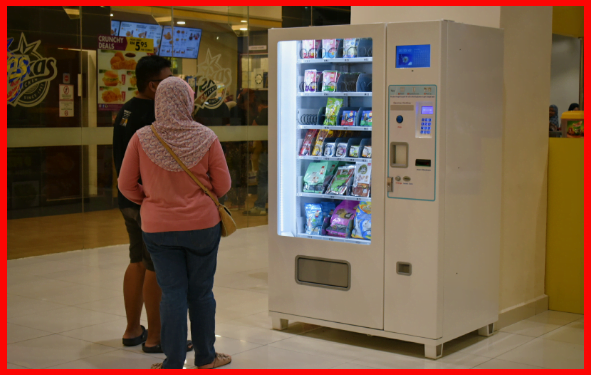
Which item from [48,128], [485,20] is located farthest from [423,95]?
[48,128]

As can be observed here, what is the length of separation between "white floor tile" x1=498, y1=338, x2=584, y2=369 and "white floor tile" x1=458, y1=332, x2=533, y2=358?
0.16 feet

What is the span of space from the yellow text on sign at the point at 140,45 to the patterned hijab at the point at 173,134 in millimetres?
4733

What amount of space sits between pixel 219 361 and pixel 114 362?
2.05 feet

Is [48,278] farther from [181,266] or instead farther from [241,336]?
[181,266]

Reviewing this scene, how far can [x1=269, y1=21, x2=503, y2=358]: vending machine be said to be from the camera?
391 centimetres

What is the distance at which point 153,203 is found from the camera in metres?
3.40

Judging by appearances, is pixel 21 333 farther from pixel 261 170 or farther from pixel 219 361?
pixel 261 170

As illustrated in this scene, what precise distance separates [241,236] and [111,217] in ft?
5.31

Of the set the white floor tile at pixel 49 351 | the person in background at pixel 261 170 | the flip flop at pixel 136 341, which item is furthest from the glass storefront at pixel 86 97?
the flip flop at pixel 136 341

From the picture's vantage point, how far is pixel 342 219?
443cm

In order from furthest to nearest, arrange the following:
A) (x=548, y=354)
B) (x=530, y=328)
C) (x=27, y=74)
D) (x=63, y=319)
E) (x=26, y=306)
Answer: (x=27, y=74) → (x=26, y=306) → (x=63, y=319) → (x=530, y=328) → (x=548, y=354)

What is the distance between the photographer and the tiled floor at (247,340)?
3945mm

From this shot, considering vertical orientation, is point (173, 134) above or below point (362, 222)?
above

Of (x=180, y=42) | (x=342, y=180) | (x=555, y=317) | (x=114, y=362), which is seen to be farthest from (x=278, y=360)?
(x=180, y=42)
